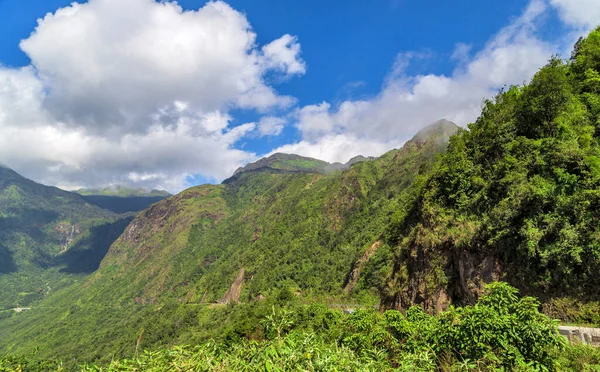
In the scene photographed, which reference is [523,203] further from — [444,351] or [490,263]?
[444,351]

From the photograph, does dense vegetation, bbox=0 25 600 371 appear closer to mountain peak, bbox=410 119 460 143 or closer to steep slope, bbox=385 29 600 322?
steep slope, bbox=385 29 600 322

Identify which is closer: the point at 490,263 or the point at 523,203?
the point at 523,203

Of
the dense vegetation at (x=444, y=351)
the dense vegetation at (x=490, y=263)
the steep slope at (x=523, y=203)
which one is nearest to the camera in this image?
the dense vegetation at (x=444, y=351)

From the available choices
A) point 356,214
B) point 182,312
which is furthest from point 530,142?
point 182,312

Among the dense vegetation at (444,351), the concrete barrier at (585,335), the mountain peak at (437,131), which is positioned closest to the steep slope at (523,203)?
the concrete barrier at (585,335)

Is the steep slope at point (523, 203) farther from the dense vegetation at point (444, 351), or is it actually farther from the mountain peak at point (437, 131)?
the mountain peak at point (437, 131)

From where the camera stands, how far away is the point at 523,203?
24.0 metres

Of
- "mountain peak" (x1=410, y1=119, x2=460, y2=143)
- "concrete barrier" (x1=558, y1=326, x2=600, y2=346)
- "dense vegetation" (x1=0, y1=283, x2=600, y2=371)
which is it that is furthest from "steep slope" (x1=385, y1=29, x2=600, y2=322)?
"mountain peak" (x1=410, y1=119, x2=460, y2=143)

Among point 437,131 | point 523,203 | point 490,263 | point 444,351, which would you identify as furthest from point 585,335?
point 437,131

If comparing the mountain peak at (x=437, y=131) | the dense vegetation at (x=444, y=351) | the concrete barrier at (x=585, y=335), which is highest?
the mountain peak at (x=437, y=131)

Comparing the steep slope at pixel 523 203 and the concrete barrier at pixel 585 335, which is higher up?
the steep slope at pixel 523 203

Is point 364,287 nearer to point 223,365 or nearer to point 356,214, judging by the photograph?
point 356,214

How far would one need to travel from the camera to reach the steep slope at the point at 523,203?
67.2 feet

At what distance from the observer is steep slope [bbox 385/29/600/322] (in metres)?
20.5
